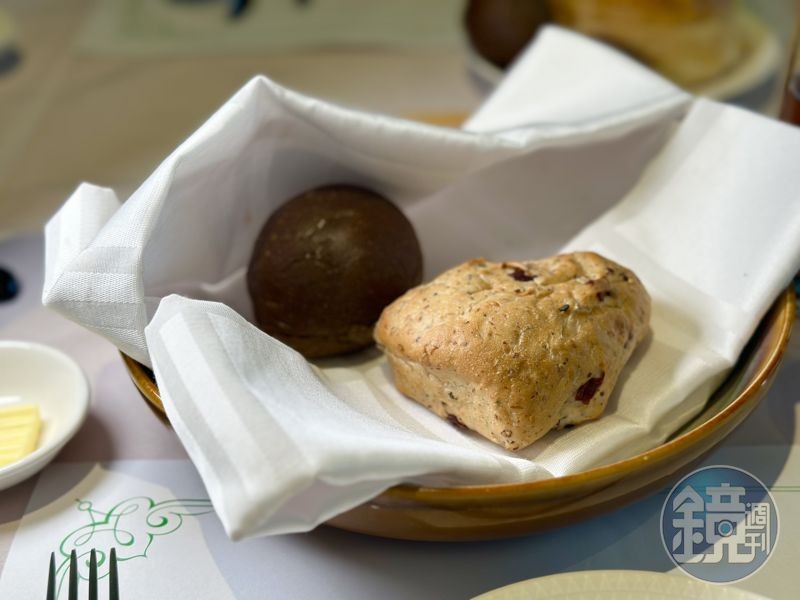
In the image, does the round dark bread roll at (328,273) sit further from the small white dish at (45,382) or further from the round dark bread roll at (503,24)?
the round dark bread roll at (503,24)

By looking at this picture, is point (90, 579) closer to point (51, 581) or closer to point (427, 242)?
point (51, 581)

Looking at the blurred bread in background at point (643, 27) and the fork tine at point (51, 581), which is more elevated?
the blurred bread in background at point (643, 27)

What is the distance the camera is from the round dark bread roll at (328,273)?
822 millimetres

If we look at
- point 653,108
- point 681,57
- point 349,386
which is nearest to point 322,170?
point 349,386

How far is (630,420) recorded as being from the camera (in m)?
0.71

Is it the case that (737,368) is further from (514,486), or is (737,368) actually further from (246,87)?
(246,87)

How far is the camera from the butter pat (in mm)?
753

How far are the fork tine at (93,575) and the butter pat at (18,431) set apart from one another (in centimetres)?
13

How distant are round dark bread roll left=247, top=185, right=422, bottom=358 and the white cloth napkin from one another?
4cm

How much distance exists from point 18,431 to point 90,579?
0.19 metres

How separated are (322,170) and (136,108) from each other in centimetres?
68

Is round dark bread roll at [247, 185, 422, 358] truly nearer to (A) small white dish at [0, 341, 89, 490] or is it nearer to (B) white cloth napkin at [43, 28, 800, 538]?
(B) white cloth napkin at [43, 28, 800, 538]

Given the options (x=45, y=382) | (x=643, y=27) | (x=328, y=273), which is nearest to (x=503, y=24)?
(x=643, y=27)

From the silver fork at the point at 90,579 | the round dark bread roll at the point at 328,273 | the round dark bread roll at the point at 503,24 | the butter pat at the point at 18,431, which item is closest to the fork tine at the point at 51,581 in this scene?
the silver fork at the point at 90,579
